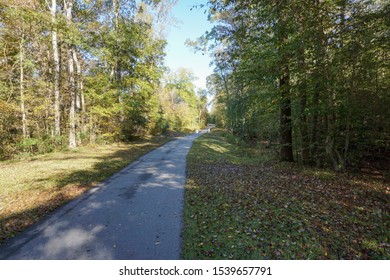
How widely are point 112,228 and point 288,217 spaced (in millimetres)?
3897

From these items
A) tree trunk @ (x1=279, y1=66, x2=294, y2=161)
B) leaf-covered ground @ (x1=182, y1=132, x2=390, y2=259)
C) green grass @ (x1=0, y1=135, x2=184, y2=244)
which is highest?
tree trunk @ (x1=279, y1=66, x2=294, y2=161)

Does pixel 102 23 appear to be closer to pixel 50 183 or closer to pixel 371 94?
pixel 50 183

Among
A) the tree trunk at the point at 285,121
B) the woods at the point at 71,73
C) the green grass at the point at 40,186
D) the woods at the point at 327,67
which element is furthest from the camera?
the woods at the point at 71,73

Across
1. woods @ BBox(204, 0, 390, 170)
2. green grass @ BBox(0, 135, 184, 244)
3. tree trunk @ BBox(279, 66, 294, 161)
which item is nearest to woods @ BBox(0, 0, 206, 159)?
green grass @ BBox(0, 135, 184, 244)

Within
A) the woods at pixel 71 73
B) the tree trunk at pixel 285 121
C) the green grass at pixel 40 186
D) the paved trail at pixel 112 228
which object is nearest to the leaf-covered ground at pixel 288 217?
the paved trail at pixel 112 228

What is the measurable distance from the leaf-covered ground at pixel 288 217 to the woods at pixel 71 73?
12.3 metres

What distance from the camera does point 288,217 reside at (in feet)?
15.1

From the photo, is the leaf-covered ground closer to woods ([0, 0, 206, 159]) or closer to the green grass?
the green grass

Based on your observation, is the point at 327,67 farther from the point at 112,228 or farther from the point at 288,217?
the point at 112,228

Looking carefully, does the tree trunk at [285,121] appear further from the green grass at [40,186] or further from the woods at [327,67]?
the green grass at [40,186]

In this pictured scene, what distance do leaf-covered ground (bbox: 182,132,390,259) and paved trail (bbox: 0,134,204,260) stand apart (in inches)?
15.6

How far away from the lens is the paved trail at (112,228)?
338cm

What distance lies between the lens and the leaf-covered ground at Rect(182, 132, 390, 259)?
11.3 ft

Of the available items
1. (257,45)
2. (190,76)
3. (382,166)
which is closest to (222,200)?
(257,45)
